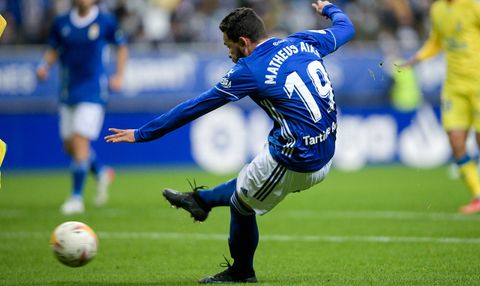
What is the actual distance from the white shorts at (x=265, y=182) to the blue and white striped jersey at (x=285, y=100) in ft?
0.21

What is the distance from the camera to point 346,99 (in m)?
20.5

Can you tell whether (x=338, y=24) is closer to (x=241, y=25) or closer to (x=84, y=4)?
(x=241, y=25)

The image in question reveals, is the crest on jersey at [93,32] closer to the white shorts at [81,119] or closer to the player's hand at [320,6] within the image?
the white shorts at [81,119]

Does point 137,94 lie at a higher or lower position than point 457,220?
lower

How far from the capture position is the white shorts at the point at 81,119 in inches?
484

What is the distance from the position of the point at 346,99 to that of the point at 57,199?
8647 mm

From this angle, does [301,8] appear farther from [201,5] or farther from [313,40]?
[313,40]

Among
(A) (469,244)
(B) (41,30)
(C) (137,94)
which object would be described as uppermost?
(A) (469,244)

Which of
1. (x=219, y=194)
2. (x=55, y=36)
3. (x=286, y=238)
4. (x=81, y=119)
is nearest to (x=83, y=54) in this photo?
(x=55, y=36)

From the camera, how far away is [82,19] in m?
12.5

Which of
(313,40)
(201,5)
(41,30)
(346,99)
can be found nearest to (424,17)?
(346,99)

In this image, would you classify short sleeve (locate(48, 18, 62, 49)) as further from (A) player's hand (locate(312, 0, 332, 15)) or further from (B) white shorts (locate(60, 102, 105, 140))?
(A) player's hand (locate(312, 0, 332, 15))

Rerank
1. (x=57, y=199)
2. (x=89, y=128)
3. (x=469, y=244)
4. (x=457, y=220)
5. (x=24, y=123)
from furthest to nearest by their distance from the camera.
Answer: (x=24, y=123) → (x=57, y=199) → (x=89, y=128) → (x=457, y=220) → (x=469, y=244)

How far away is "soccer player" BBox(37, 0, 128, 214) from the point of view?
12328 mm
